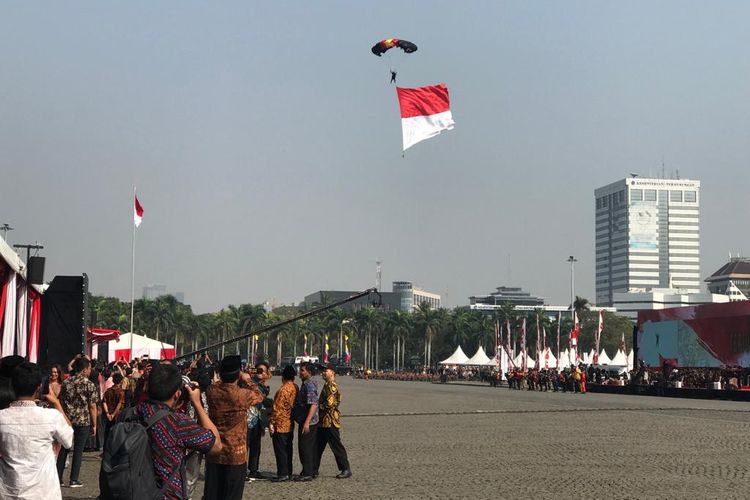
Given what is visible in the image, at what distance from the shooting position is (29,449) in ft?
21.4

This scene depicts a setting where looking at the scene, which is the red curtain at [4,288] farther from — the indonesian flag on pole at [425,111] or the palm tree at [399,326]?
the palm tree at [399,326]

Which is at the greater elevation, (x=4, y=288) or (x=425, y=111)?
(x=425, y=111)

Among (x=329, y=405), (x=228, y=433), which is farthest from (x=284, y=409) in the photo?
(x=228, y=433)

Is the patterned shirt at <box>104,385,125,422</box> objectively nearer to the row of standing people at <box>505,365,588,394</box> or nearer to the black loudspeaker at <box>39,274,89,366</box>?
the black loudspeaker at <box>39,274,89,366</box>

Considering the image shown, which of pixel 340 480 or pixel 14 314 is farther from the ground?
pixel 14 314

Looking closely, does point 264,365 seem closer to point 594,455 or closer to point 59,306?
point 594,455

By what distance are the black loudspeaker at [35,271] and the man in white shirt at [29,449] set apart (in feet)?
51.5

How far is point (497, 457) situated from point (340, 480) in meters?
3.82

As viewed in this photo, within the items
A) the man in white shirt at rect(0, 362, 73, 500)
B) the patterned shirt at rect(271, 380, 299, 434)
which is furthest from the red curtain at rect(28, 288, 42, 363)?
the man in white shirt at rect(0, 362, 73, 500)

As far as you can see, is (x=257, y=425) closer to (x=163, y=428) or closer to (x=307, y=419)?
(x=307, y=419)

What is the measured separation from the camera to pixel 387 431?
76.6 feet

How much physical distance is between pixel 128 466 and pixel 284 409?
8.31m

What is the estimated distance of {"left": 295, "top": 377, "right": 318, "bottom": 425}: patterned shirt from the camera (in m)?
13.6

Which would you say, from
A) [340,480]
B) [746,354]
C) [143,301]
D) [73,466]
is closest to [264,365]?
[340,480]
